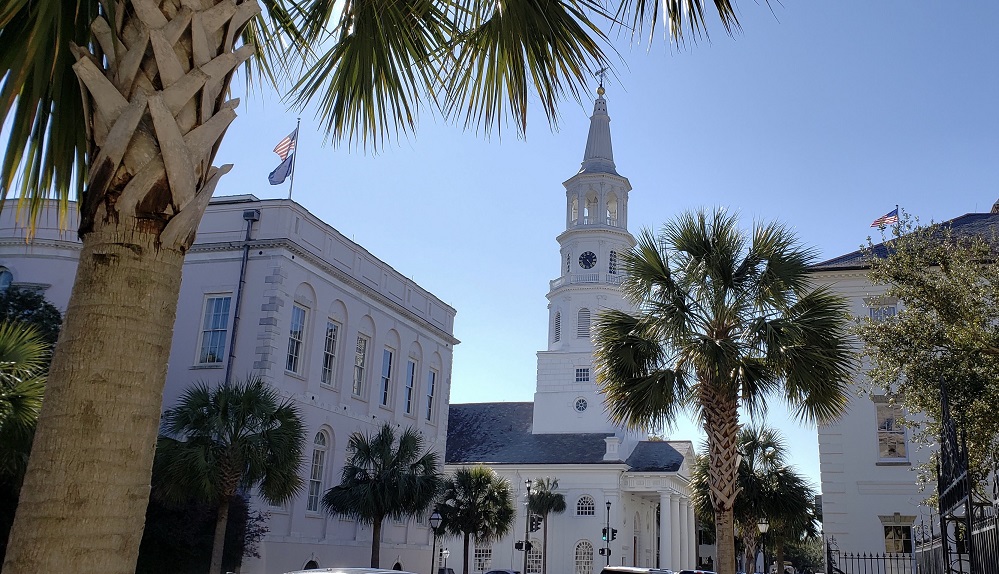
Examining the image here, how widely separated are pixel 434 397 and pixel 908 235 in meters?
23.3

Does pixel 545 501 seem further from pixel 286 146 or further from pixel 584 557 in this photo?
pixel 286 146

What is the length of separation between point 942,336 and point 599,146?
46.2m

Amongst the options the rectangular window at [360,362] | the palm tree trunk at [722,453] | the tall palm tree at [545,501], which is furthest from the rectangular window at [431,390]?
the palm tree trunk at [722,453]

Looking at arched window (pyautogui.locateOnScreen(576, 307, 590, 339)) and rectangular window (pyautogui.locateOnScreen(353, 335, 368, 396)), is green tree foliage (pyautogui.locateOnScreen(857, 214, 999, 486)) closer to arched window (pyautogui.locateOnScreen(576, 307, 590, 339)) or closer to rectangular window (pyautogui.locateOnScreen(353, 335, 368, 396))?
rectangular window (pyautogui.locateOnScreen(353, 335, 368, 396))

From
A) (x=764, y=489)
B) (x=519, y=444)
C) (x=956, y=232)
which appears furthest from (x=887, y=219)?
(x=519, y=444)

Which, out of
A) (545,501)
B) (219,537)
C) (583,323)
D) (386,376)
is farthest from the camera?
(583,323)

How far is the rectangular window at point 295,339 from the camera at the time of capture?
1059 inches

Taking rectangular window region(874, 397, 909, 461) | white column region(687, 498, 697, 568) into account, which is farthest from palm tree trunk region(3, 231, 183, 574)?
white column region(687, 498, 697, 568)

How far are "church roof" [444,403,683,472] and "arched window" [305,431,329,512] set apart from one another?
99.6ft

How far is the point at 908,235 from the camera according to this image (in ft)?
54.6

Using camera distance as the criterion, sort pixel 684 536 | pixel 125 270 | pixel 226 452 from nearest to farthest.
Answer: pixel 125 270, pixel 226 452, pixel 684 536

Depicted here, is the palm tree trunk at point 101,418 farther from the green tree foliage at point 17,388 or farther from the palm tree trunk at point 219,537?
the palm tree trunk at point 219,537

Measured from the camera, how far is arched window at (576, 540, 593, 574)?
5381 cm

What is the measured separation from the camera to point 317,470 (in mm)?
27906
